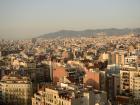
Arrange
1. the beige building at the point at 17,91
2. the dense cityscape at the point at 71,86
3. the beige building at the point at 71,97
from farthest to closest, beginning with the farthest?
the beige building at the point at 17,91 → the dense cityscape at the point at 71,86 → the beige building at the point at 71,97

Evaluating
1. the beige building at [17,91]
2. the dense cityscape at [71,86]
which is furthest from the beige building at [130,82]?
the beige building at [17,91]

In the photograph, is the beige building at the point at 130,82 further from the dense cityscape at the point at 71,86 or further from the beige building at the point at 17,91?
the beige building at the point at 17,91

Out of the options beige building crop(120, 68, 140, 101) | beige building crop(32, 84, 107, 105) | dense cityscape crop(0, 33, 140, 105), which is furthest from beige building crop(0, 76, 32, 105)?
beige building crop(120, 68, 140, 101)

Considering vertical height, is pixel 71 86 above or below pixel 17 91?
above

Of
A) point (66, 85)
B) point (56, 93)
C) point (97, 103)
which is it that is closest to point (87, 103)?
point (97, 103)

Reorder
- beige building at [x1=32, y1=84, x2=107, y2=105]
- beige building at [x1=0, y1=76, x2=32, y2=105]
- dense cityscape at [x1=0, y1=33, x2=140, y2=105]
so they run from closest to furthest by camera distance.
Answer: beige building at [x1=32, y1=84, x2=107, y2=105]
dense cityscape at [x1=0, y1=33, x2=140, y2=105]
beige building at [x1=0, y1=76, x2=32, y2=105]

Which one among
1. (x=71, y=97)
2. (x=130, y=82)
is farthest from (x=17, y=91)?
(x=71, y=97)

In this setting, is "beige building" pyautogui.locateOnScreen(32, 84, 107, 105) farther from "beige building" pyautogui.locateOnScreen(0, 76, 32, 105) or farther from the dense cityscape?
"beige building" pyautogui.locateOnScreen(0, 76, 32, 105)

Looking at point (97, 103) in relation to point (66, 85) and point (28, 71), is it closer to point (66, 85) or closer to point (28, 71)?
point (66, 85)

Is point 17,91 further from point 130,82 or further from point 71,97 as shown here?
point 71,97
